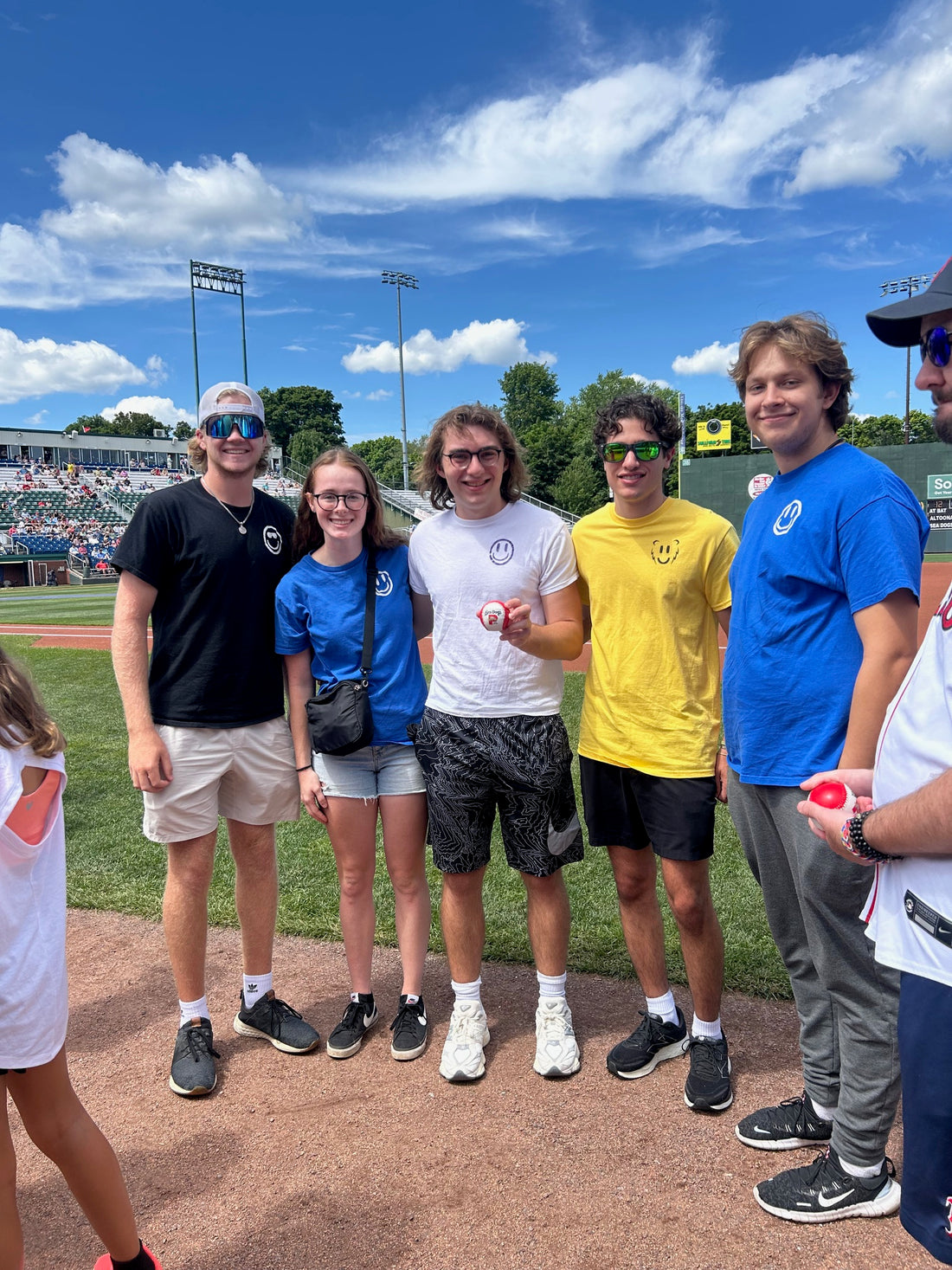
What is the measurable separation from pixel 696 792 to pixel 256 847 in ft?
6.29

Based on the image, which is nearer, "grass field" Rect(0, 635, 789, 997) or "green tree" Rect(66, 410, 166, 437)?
"grass field" Rect(0, 635, 789, 997)

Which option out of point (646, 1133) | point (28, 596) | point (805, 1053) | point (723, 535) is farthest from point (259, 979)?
point (28, 596)

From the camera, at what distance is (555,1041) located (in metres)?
3.36

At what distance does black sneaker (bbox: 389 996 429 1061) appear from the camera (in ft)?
11.4

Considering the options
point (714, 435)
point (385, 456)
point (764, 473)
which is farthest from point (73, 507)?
point (385, 456)

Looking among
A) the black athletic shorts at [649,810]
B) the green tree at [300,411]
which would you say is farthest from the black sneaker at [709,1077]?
the green tree at [300,411]

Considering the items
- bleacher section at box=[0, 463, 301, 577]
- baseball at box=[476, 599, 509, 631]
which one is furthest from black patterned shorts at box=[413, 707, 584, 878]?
bleacher section at box=[0, 463, 301, 577]

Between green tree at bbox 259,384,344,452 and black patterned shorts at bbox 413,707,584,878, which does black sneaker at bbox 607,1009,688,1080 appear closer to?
black patterned shorts at bbox 413,707,584,878

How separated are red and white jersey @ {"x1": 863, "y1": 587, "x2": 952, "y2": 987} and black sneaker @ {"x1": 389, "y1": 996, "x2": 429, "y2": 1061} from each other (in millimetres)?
2356

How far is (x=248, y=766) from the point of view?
3543 mm

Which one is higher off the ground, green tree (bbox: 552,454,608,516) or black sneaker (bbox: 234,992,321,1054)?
green tree (bbox: 552,454,608,516)

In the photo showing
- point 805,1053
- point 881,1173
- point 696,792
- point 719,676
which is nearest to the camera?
point 881,1173

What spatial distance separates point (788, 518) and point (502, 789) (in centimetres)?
152

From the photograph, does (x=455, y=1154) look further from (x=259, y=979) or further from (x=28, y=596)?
(x=28, y=596)
